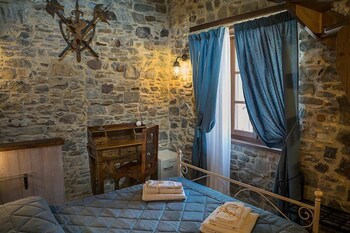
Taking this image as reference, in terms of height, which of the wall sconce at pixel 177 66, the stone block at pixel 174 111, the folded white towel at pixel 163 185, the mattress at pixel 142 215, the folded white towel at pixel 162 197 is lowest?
the mattress at pixel 142 215

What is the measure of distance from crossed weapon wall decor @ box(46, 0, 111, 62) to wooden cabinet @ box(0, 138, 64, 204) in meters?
1.16

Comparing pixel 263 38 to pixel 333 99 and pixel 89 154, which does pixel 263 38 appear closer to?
pixel 333 99

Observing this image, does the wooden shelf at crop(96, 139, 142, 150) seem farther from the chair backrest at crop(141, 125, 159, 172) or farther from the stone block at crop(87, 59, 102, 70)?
the stone block at crop(87, 59, 102, 70)

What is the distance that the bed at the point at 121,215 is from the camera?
64.5 inches

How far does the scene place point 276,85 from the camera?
261cm

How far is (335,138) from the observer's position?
91.8 inches

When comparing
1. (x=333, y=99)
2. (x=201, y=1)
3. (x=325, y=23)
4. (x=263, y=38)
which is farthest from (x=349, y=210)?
(x=201, y=1)

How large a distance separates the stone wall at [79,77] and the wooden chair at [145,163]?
2.00 feet

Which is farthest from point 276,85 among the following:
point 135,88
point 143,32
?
point 143,32

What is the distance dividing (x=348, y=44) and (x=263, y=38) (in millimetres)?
981

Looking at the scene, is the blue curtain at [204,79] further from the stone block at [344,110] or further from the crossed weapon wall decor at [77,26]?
the stone block at [344,110]

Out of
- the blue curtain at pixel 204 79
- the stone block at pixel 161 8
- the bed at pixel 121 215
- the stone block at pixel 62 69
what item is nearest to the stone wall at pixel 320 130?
the blue curtain at pixel 204 79

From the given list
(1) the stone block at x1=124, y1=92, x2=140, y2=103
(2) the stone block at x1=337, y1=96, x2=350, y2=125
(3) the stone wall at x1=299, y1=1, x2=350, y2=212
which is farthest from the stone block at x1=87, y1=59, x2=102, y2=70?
(2) the stone block at x1=337, y1=96, x2=350, y2=125

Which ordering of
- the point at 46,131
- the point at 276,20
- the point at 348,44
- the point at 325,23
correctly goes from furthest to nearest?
the point at 46,131 → the point at 276,20 → the point at 325,23 → the point at 348,44
